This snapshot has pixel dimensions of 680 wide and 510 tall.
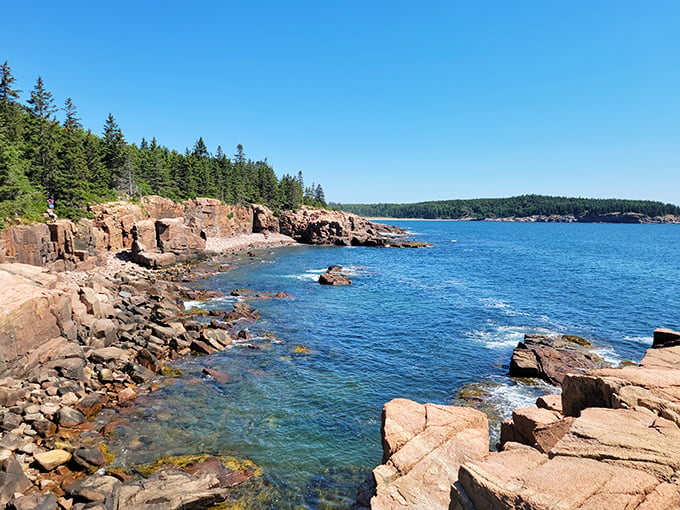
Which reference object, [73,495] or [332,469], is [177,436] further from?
[332,469]

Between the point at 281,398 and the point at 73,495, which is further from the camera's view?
the point at 281,398

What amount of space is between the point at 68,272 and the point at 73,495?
3568 centimetres

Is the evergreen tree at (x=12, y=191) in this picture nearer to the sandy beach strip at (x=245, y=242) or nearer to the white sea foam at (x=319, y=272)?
the white sea foam at (x=319, y=272)

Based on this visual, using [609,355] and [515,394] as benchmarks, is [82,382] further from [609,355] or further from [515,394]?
[609,355]

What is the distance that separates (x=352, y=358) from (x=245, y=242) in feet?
249

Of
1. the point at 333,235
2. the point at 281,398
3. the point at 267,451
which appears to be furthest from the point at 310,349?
the point at 333,235

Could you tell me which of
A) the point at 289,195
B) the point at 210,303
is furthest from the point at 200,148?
the point at 210,303

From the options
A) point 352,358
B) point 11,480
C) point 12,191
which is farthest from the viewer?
point 12,191

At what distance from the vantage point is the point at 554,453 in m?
7.83

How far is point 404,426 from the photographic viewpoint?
12172 millimetres

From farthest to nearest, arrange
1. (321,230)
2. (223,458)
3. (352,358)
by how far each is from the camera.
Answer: (321,230) → (352,358) → (223,458)

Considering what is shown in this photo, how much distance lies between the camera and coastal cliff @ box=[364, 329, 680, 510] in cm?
639

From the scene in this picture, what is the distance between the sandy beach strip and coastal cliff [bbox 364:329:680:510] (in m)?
71.6

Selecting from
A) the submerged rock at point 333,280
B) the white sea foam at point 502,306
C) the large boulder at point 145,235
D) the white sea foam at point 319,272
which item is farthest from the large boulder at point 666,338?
the large boulder at point 145,235
